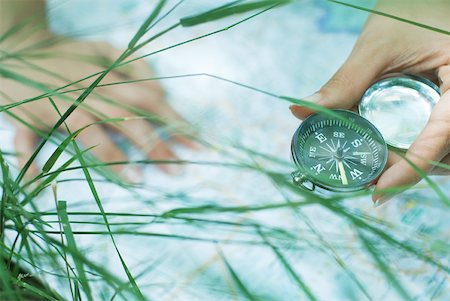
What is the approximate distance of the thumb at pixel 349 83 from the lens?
0.74 metres

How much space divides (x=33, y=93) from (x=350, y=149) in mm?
464

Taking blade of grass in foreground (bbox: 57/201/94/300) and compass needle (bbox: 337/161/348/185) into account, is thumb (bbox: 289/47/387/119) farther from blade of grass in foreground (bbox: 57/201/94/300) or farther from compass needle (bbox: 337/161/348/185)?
blade of grass in foreground (bbox: 57/201/94/300)

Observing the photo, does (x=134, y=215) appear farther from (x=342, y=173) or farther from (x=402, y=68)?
(x=402, y=68)

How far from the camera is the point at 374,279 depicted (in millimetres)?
783

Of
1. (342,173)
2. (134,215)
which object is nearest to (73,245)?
(134,215)

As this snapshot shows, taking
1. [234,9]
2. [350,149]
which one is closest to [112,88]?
[350,149]

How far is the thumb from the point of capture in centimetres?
74

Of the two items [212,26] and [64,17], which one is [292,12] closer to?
[212,26]

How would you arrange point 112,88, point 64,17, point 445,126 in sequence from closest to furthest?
1. point 445,126
2. point 112,88
3. point 64,17

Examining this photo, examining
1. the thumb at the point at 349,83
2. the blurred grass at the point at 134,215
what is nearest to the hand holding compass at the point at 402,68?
the thumb at the point at 349,83

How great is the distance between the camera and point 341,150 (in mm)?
721

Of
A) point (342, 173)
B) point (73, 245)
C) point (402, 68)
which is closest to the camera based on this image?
point (73, 245)

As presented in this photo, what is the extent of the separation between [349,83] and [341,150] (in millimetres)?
95

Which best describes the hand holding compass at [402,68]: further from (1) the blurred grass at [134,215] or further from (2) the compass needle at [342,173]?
(1) the blurred grass at [134,215]
